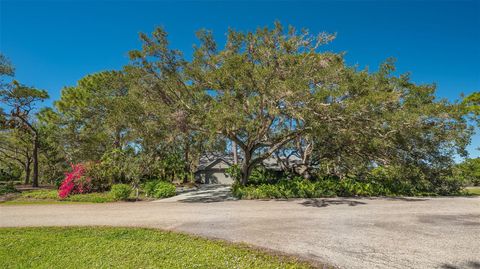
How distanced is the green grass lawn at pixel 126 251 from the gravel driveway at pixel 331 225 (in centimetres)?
68

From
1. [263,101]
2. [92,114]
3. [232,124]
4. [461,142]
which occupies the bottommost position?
[461,142]

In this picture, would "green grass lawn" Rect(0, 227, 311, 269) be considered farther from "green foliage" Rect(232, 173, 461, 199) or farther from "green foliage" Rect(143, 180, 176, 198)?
"green foliage" Rect(232, 173, 461, 199)

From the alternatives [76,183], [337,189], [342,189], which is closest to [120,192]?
[76,183]

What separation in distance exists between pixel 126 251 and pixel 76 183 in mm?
11739

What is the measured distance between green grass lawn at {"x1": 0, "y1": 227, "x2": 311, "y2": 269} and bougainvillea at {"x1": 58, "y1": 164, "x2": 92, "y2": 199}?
8.01 meters

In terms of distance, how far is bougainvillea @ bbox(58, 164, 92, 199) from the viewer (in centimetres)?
1426

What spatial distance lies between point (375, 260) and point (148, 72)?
1252 cm

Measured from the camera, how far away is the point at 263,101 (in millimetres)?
11609

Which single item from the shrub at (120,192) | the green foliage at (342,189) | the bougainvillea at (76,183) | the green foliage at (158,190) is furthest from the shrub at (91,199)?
the green foliage at (342,189)

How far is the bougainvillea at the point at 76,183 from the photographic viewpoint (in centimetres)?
1426

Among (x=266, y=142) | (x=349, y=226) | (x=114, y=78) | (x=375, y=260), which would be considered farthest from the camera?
(x=114, y=78)

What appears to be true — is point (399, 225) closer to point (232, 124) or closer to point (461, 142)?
point (232, 124)

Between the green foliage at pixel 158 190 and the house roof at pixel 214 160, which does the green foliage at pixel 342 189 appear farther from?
the house roof at pixel 214 160

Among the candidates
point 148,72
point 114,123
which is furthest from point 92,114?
point 148,72
